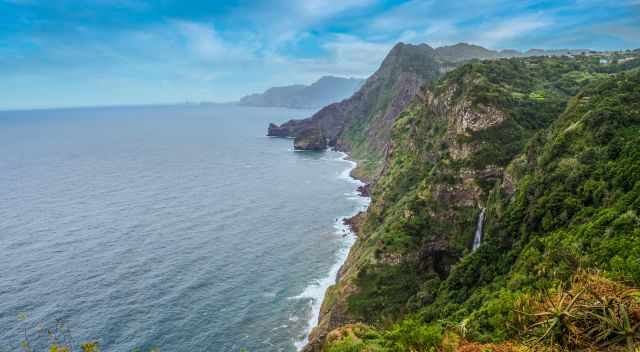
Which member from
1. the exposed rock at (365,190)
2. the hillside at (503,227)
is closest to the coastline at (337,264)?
the exposed rock at (365,190)

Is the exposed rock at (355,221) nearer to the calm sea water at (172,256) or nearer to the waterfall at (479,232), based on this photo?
the calm sea water at (172,256)

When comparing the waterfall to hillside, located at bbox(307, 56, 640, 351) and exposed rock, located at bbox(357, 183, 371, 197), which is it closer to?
hillside, located at bbox(307, 56, 640, 351)

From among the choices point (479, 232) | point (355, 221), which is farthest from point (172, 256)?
point (479, 232)

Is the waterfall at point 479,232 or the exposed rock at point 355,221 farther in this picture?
the exposed rock at point 355,221

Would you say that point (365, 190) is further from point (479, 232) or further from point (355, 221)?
point (479, 232)

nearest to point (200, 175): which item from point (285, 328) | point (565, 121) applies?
point (285, 328)

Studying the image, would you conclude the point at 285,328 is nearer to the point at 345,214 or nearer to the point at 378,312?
the point at 378,312

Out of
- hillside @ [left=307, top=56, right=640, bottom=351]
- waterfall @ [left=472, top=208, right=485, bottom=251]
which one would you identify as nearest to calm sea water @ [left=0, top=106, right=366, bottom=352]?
hillside @ [left=307, top=56, right=640, bottom=351]
